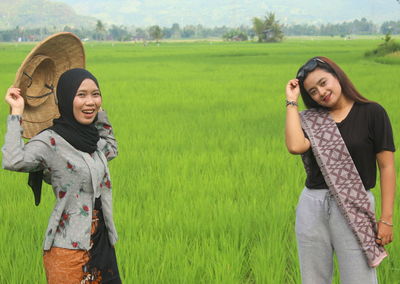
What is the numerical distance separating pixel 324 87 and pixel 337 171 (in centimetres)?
29

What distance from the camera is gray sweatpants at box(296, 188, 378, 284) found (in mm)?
1701

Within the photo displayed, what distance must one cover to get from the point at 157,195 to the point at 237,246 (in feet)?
3.84

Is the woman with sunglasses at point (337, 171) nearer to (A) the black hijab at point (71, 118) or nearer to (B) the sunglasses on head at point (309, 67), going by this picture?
(B) the sunglasses on head at point (309, 67)

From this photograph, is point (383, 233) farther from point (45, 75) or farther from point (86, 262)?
point (45, 75)

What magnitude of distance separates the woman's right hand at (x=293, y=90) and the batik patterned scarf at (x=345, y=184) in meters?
0.13

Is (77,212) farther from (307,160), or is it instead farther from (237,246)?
(237,246)

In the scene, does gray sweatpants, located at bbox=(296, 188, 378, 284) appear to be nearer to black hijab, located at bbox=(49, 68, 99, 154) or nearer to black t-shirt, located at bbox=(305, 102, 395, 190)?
black t-shirt, located at bbox=(305, 102, 395, 190)

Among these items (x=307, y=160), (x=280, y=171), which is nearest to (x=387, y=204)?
(x=307, y=160)

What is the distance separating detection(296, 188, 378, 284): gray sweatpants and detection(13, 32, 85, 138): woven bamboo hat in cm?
97

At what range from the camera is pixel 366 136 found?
5.65 ft

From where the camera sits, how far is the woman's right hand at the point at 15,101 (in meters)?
1.63

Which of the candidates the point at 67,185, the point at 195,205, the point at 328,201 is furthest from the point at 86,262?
the point at 195,205

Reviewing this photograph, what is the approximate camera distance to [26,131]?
1.88 meters

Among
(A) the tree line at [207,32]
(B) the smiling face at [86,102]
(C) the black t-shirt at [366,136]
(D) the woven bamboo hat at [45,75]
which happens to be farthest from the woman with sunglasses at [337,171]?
(A) the tree line at [207,32]
